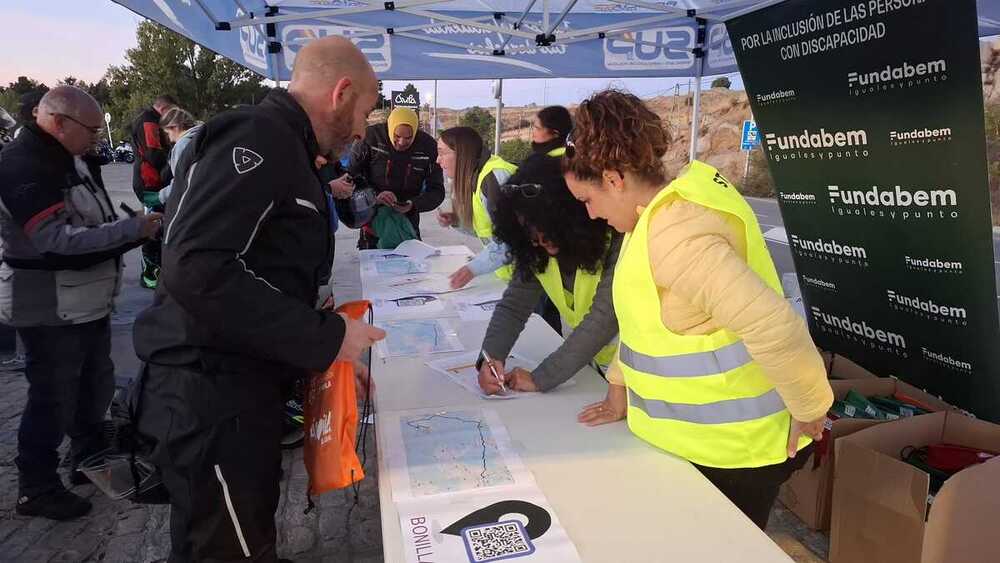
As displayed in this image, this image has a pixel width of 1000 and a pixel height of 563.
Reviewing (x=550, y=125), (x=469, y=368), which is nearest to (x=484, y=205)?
(x=550, y=125)

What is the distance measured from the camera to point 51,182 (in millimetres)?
2102

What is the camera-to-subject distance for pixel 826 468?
2203 millimetres

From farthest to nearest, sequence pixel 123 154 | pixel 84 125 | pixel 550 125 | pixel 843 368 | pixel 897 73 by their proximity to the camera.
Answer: pixel 123 154 → pixel 550 125 → pixel 843 368 → pixel 84 125 → pixel 897 73

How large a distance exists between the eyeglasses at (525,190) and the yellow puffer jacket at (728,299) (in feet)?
1.85

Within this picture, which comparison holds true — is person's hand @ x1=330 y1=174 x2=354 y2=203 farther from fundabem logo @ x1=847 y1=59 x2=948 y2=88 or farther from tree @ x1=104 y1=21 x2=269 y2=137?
tree @ x1=104 y1=21 x2=269 y2=137

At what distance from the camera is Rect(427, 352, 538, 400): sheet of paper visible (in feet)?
5.41

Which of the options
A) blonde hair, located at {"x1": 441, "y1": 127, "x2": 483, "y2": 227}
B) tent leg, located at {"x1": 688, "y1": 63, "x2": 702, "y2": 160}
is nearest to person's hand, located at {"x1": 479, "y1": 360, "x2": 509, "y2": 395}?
blonde hair, located at {"x1": 441, "y1": 127, "x2": 483, "y2": 227}

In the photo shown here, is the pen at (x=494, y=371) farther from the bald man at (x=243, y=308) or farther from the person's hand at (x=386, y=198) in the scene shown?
the person's hand at (x=386, y=198)

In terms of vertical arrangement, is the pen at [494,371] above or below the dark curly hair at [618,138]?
below

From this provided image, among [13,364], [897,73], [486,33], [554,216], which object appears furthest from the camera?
[486,33]

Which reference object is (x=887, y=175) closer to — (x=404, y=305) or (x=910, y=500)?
(x=910, y=500)

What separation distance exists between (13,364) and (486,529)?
3.95 m

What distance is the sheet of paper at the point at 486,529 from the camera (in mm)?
1001

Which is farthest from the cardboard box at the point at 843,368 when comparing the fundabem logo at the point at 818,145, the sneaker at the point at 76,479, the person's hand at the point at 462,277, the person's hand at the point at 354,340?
the sneaker at the point at 76,479
